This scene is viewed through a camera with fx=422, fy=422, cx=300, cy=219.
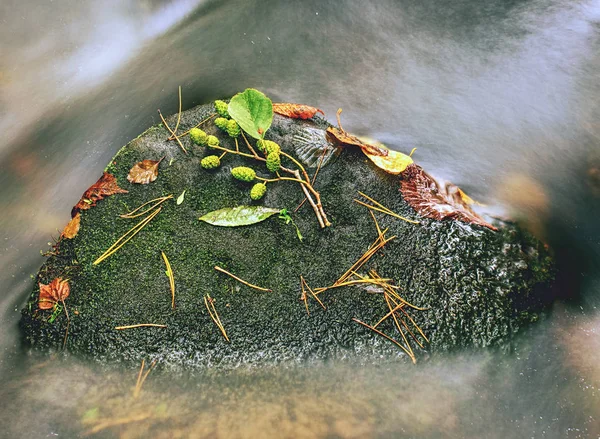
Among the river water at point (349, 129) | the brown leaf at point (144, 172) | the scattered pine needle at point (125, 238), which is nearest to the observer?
the river water at point (349, 129)

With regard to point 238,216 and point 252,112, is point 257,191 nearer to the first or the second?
point 238,216

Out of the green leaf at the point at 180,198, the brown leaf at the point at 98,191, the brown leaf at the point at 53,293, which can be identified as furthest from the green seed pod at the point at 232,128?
the brown leaf at the point at 53,293

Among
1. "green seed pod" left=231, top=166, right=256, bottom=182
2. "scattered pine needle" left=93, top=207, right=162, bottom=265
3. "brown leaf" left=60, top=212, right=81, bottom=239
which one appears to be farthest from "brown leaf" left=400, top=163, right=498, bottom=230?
"brown leaf" left=60, top=212, right=81, bottom=239

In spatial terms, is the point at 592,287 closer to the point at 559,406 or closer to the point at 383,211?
the point at 559,406

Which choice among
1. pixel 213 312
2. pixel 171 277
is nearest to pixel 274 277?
pixel 213 312

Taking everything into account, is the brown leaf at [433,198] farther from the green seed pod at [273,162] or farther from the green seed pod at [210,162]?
the green seed pod at [210,162]

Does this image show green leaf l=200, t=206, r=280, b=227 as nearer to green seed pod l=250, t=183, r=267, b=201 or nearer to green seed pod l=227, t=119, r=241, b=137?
green seed pod l=250, t=183, r=267, b=201
